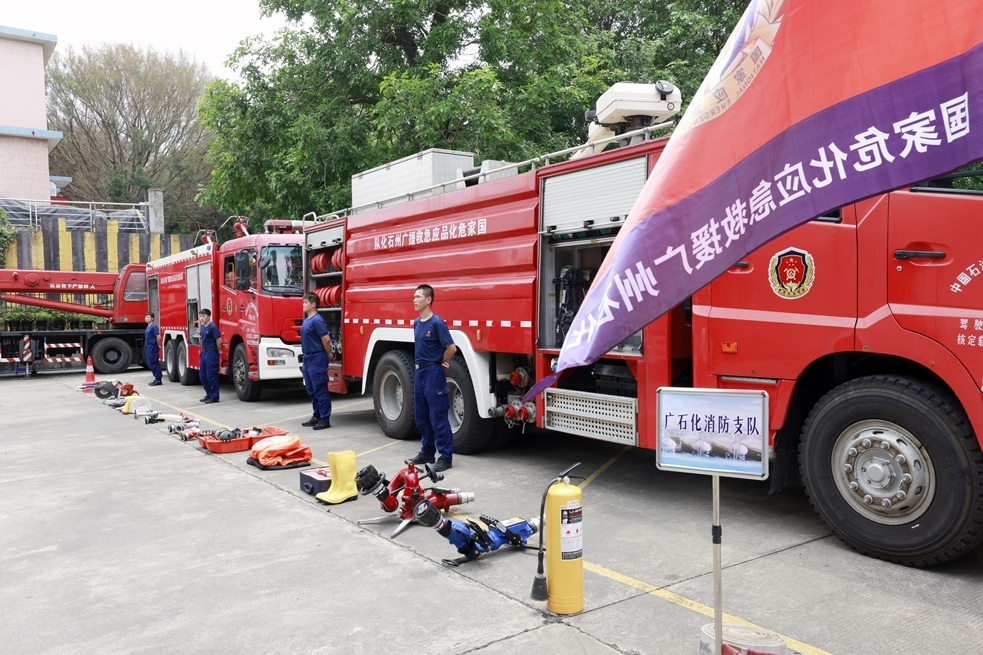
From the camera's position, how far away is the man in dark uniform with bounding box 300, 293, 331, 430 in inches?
398

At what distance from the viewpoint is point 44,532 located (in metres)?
5.91

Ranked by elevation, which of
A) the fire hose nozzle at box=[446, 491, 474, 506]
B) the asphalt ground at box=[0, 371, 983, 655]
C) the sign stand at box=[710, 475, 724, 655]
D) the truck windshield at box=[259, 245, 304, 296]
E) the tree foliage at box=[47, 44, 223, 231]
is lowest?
the asphalt ground at box=[0, 371, 983, 655]

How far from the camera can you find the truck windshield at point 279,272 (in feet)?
42.1

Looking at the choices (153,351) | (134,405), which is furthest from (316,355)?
(153,351)

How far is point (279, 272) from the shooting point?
42.4ft

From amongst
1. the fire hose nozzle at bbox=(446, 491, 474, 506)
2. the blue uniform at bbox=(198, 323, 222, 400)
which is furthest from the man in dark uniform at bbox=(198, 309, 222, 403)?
the fire hose nozzle at bbox=(446, 491, 474, 506)

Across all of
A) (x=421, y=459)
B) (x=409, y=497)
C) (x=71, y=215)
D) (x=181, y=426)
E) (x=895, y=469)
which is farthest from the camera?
(x=71, y=215)

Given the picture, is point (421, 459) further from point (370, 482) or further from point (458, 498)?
point (458, 498)

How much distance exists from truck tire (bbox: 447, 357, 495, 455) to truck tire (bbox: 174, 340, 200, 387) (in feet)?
34.7

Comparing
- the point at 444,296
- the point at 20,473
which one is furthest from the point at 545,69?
the point at 20,473

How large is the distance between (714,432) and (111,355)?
21834mm

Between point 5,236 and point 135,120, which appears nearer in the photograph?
point 5,236

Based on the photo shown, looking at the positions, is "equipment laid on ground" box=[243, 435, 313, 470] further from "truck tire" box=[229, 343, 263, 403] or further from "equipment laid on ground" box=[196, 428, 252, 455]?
"truck tire" box=[229, 343, 263, 403]

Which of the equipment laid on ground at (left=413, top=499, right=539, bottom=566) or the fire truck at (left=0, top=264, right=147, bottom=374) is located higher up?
the fire truck at (left=0, top=264, right=147, bottom=374)
